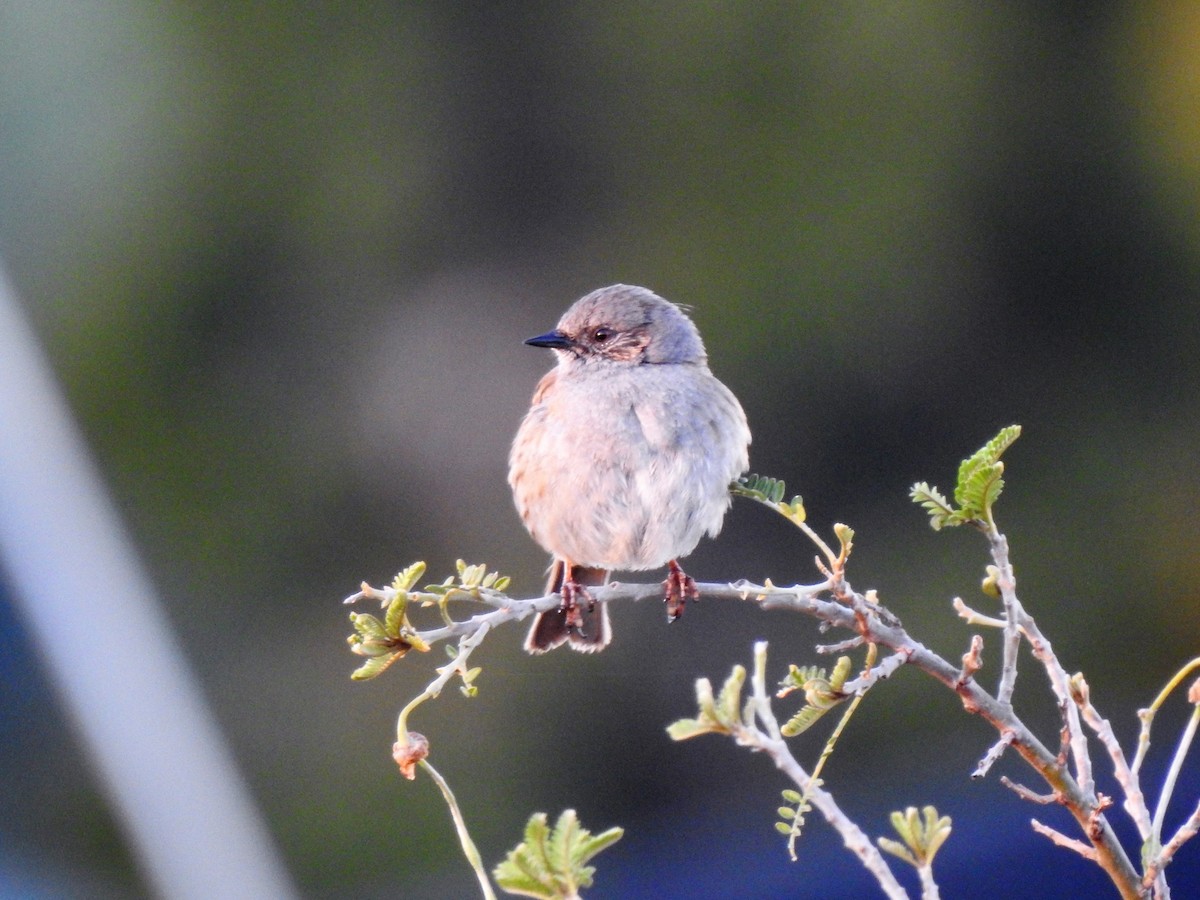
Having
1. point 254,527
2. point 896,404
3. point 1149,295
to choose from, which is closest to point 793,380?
point 896,404

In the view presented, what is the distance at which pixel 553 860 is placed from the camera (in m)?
1.07

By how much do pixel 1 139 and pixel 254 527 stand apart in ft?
7.74

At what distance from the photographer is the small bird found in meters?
3.02

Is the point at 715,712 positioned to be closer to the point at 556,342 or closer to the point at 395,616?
the point at 395,616

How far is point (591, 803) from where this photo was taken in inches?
242

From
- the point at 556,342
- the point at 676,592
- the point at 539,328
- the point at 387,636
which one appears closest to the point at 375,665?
the point at 387,636

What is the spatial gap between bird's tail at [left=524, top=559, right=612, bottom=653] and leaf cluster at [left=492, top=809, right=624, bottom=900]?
1.81m

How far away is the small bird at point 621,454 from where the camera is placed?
3016 millimetres

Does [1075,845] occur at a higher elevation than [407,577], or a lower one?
lower

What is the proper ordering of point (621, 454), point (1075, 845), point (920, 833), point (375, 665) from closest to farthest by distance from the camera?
1. point (920, 833)
2. point (1075, 845)
3. point (375, 665)
4. point (621, 454)

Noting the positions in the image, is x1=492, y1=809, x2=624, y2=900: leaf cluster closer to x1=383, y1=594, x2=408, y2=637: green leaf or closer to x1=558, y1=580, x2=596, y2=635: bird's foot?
x1=383, y1=594, x2=408, y2=637: green leaf

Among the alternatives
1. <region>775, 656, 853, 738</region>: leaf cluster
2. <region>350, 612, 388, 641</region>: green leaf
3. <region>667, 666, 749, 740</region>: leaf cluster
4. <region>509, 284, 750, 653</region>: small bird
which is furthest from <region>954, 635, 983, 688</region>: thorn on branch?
<region>509, 284, 750, 653</region>: small bird

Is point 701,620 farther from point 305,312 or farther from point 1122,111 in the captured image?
point 1122,111

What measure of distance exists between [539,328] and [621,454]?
3227 mm
